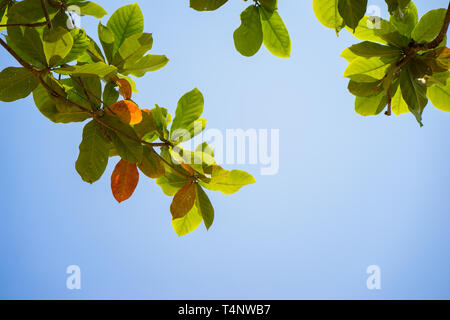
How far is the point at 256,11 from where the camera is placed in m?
1.26

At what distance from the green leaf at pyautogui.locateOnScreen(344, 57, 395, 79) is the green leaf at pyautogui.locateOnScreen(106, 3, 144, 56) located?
0.69 meters

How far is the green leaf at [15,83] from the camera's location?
927 mm

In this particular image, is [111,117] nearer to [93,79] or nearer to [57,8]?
[93,79]

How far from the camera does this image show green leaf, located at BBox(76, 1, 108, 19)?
1.24 m

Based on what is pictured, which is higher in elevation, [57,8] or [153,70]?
[57,8]

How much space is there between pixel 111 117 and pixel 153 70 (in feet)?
0.70

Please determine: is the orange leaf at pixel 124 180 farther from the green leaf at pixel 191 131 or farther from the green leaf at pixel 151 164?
the green leaf at pixel 191 131

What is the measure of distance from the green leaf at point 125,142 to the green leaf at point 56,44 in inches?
8.2

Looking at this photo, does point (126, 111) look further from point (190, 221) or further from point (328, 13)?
point (328, 13)

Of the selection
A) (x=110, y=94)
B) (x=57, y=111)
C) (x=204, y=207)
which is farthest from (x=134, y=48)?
(x=204, y=207)

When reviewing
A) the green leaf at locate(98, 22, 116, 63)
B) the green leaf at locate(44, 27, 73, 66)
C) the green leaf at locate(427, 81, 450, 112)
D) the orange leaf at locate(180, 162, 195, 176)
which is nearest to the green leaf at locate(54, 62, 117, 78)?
the green leaf at locate(44, 27, 73, 66)

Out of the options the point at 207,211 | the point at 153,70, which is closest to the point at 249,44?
the point at 153,70

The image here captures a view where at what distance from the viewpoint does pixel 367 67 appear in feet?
4.04

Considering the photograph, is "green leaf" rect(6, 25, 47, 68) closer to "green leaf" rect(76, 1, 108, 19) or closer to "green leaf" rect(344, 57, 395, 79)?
"green leaf" rect(76, 1, 108, 19)
